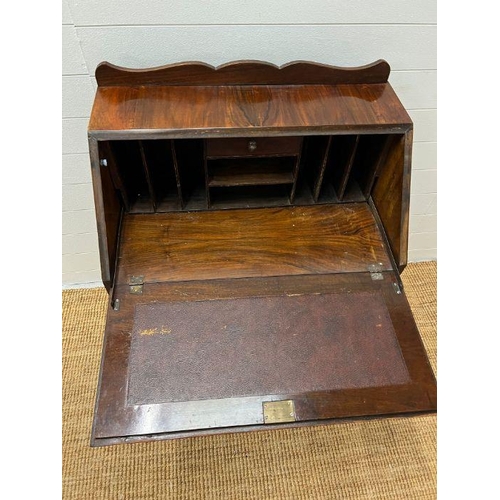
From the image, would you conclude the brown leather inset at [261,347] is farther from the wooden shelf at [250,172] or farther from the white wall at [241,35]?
the white wall at [241,35]

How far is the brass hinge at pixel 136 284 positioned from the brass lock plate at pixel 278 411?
0.40 meters

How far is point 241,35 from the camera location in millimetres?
1155

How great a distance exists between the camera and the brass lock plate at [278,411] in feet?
3.12

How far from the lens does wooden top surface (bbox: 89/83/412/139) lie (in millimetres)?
1005

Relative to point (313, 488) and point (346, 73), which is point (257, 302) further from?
point (313, 488)

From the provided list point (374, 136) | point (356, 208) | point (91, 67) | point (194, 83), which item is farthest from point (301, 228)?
point (91, 67)

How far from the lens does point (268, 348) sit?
1038mm

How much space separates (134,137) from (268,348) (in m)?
0.56

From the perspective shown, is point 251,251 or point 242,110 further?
point 251,251

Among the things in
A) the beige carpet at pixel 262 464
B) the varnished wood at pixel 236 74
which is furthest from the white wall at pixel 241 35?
the beige carpet at pixel 262 464

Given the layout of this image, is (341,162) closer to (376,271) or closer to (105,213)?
(376,271)

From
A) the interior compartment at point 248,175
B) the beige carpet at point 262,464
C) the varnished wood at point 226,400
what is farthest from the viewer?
the beige carpet at point 262,464

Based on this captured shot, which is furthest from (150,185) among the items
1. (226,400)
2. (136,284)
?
(226,400)

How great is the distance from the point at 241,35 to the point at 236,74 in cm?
13
